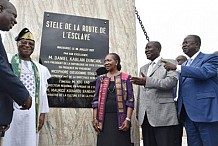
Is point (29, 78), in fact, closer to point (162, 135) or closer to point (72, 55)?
point (72, 55)

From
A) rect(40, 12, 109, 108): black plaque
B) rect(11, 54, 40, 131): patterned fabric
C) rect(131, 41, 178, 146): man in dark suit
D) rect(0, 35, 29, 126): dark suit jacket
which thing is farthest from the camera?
rect(40, 12, 109, 108): black plaque

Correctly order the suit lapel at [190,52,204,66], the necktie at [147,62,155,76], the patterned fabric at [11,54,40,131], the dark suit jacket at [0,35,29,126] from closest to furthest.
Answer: the dark suit jacket at [0,35,29,126], the patterned fabric at [11,54,40,131], the suit lapel at [190,52,204,66], the necktie at [147,62,155,76]

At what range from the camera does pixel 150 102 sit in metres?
3.28

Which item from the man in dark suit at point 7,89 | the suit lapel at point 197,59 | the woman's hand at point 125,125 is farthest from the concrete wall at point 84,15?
the man in dark suit at point 7,89

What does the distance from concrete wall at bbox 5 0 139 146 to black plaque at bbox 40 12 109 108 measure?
4.0 inches

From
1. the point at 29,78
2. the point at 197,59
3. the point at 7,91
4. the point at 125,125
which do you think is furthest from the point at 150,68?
the point at 7,91

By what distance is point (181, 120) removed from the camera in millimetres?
3213

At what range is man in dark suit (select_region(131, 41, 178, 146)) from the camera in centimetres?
313

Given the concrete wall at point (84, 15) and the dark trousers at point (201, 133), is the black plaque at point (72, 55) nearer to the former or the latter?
the concrete wall at point (84, 15)

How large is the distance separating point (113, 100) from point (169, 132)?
2.54 feet

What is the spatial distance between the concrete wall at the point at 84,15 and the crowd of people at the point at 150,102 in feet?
1.45

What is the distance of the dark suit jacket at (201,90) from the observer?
2.95m

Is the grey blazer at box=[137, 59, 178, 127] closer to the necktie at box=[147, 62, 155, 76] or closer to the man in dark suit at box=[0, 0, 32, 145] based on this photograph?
the necktie at box=[147, 62, 155, 76]

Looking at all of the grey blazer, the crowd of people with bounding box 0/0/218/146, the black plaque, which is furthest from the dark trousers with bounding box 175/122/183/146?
the black plaque
